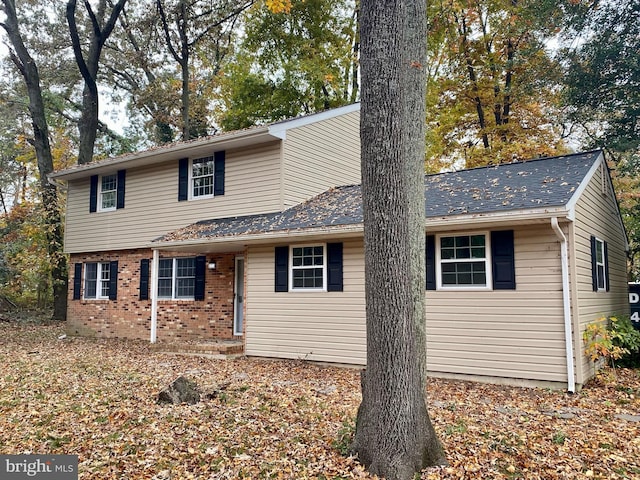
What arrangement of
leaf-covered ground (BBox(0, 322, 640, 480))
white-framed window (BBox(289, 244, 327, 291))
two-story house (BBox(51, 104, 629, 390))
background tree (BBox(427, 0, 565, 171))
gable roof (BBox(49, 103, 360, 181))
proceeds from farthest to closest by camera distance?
1. background tree (BBox(427, 0, 565, 171))
2. gable roof (BBox(49, 103, 360, 181))
3. white-framed window (BBox(289, 244, 327, 291))
4. two-story house (BBox(51, 104, 629, 390))
5. leaf-covered ground (BBox(0, 322, 640, 480))

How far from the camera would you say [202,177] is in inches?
495

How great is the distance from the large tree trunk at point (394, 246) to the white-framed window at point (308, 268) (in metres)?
5.19

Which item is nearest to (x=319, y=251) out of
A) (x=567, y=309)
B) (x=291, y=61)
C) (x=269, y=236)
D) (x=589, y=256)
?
(x=269, y=236)

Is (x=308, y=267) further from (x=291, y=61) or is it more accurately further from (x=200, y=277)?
(x=291, y=61)

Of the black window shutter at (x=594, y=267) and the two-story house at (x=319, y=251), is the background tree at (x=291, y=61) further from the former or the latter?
the black window shutter at (x=594, y=267)

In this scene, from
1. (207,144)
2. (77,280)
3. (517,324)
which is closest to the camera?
(517,324)

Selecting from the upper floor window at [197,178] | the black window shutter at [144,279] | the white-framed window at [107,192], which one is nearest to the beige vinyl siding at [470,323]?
the upper floor window at [197,178]

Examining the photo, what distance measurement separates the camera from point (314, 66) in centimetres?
1844

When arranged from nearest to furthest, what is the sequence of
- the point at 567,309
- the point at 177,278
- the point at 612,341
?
Result: the point at 567,309
the point at 612,341
the point at 177,278

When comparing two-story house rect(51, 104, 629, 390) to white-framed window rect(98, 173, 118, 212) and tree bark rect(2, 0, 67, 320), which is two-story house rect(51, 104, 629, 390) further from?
tree bark rect(2, 0, 67, 320)

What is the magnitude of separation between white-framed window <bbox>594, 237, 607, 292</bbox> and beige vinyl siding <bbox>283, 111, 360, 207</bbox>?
6291 mm

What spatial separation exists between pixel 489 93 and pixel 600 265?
10063mm

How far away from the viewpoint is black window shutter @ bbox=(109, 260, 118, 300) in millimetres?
13875

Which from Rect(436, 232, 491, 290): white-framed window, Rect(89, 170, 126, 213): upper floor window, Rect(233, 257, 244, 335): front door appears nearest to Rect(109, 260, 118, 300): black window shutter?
Rect(89, 170, 126, 213): upper floor window
